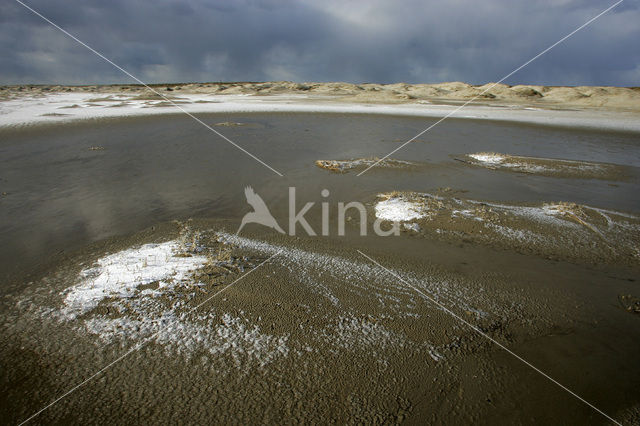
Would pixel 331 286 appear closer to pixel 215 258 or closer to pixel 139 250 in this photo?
pixel 215 258

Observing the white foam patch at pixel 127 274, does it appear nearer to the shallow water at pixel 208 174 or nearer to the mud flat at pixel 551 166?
the shallow water at pixel 208 174

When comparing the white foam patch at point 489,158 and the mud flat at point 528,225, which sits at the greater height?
the white foam patch at point 489,158

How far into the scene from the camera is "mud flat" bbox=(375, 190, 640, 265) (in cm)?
538

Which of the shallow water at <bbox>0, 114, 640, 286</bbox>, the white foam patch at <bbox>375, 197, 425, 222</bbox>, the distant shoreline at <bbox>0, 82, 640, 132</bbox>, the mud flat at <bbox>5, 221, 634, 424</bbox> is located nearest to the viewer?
the mud flat at <bbox>5, 221, 634, 424</bbox>

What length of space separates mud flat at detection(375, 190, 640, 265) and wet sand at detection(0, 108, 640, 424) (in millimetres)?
49

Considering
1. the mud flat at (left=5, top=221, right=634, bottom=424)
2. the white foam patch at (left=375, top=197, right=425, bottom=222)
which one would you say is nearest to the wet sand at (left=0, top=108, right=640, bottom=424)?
the mud flat at (left=5, top=221, right=634, bottom=424)

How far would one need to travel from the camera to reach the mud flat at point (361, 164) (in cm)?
1055

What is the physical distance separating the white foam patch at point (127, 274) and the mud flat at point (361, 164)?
6.51 meters

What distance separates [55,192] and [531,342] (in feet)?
34.4

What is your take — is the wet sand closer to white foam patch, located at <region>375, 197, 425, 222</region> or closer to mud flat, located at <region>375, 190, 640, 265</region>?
mud flat, located at <region>375, 190, 640, 265</region>

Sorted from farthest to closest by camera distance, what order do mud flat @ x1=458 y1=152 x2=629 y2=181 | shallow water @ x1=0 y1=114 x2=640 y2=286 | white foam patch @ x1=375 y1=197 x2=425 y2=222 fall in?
1. mud flat @ x1=458 y1=152 x2=629 y2=181
2. shallow water @ x1=0 y1=114 x2=640 y2=286
3. white foam patch @ x1=375 y1=197 x2=425 y2=222

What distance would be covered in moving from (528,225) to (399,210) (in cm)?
243

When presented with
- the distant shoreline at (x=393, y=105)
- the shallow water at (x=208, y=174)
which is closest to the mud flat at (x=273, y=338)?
the shallow water at (x=208, y=174)

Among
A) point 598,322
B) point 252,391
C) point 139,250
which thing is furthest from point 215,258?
point 598,322
